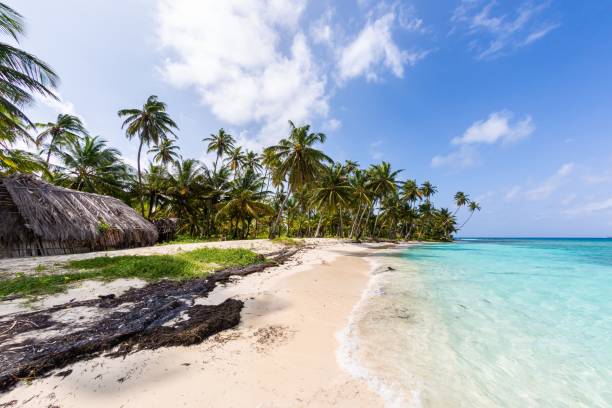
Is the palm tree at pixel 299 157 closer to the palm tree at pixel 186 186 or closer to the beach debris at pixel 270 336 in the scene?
the palm tree at pixel 186 186

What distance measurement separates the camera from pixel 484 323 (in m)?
5.26

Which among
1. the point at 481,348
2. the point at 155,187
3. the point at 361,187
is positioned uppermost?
the point at 361,187

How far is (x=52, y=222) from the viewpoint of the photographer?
10.5m

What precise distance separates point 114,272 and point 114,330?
13.5 feet

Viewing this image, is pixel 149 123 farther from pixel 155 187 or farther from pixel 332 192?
pixel 332 192

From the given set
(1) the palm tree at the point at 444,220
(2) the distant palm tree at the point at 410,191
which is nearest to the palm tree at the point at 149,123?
A: (2) the distant palm tree at the point at 410,191

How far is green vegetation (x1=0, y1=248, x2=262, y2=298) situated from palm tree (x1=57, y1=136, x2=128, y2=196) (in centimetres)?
1706

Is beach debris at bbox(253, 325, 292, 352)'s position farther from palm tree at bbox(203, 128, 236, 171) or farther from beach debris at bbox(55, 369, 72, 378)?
palm tree at bbox(203, 128, 236, 171)

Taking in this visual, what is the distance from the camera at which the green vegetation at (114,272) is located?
5270mm

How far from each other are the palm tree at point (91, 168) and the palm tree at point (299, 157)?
15.0 meters

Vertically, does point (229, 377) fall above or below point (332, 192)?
below

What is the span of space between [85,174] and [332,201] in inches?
932

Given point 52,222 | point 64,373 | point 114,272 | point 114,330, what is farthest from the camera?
point 52,222

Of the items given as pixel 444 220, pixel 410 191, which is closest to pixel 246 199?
pixel 410 191
